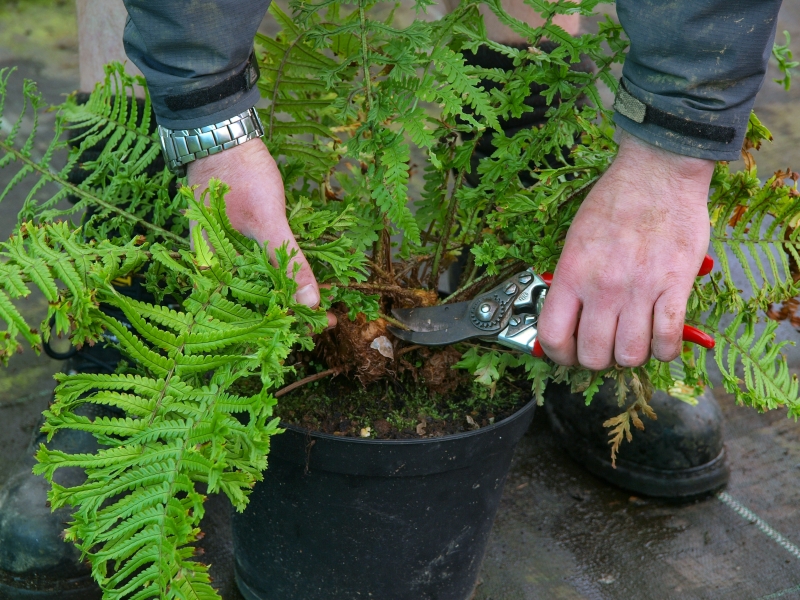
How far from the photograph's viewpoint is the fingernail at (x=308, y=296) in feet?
4.08

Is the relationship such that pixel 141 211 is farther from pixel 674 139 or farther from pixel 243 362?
pixel 674 139

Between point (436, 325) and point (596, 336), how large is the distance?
349 mm

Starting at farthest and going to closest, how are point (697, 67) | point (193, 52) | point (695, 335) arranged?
point (695, 335) → point (193, 52) → point (697, 67)

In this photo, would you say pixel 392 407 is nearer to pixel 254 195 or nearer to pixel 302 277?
pixel 302 277

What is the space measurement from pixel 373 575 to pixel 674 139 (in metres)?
1.01

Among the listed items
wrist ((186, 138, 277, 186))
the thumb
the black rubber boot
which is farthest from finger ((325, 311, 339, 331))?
the black rubber boot

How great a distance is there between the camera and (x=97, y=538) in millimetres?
1001

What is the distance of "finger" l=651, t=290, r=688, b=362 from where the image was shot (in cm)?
115

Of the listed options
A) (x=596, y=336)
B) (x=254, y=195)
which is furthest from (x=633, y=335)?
(x=254, y=195)

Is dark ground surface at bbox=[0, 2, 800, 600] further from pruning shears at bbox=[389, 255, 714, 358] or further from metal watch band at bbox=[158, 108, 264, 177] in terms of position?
metal watch band at bbox=[158, 108, 264, 177]

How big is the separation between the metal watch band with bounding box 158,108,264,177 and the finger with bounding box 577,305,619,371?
64 cm

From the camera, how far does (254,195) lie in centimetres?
128

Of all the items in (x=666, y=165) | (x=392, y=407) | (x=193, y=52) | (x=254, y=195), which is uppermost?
(x=193, y=52)

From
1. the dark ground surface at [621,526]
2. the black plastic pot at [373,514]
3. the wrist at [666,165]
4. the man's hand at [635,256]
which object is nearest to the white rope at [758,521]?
the dark ground surface at [621,526]
